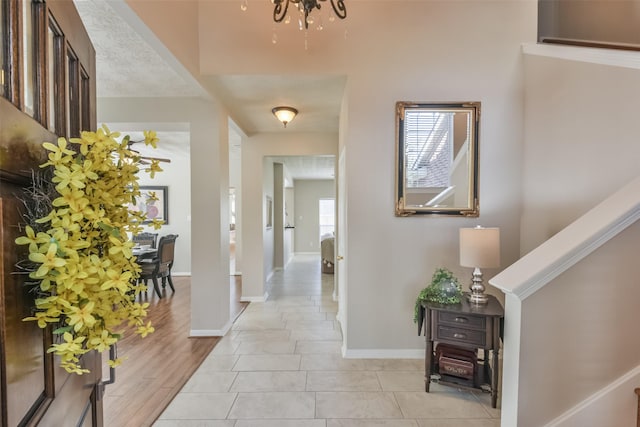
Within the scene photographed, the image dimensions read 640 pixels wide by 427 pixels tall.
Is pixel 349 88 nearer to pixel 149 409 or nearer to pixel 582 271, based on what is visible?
pixel 582 271

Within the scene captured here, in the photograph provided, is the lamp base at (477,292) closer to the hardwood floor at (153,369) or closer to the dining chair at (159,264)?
the hardwood floor at (153,369)

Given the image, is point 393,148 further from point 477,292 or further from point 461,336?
point 461,336

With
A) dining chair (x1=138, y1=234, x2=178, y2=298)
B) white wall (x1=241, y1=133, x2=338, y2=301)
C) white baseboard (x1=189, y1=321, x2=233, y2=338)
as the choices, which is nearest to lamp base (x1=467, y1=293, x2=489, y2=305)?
white baseboard (x1=189, y1=321, x2=233, y2=338)

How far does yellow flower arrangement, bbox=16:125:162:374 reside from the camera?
2.25ft

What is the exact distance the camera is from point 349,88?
111 inches

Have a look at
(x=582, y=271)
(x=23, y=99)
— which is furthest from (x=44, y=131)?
(x=582, y=271)

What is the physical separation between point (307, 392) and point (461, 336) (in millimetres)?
1260

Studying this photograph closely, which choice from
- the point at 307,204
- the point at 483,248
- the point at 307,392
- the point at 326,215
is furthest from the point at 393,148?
the point at 326,215

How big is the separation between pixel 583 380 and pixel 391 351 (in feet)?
4.99

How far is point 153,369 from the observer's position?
2736 millimetres

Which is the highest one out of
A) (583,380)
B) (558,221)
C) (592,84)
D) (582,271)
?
(592,84)

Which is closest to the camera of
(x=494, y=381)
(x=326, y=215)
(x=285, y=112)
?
(x=494, y=381)

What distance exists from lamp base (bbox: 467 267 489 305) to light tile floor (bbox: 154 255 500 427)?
0.74 m

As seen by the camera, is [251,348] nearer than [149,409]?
No
